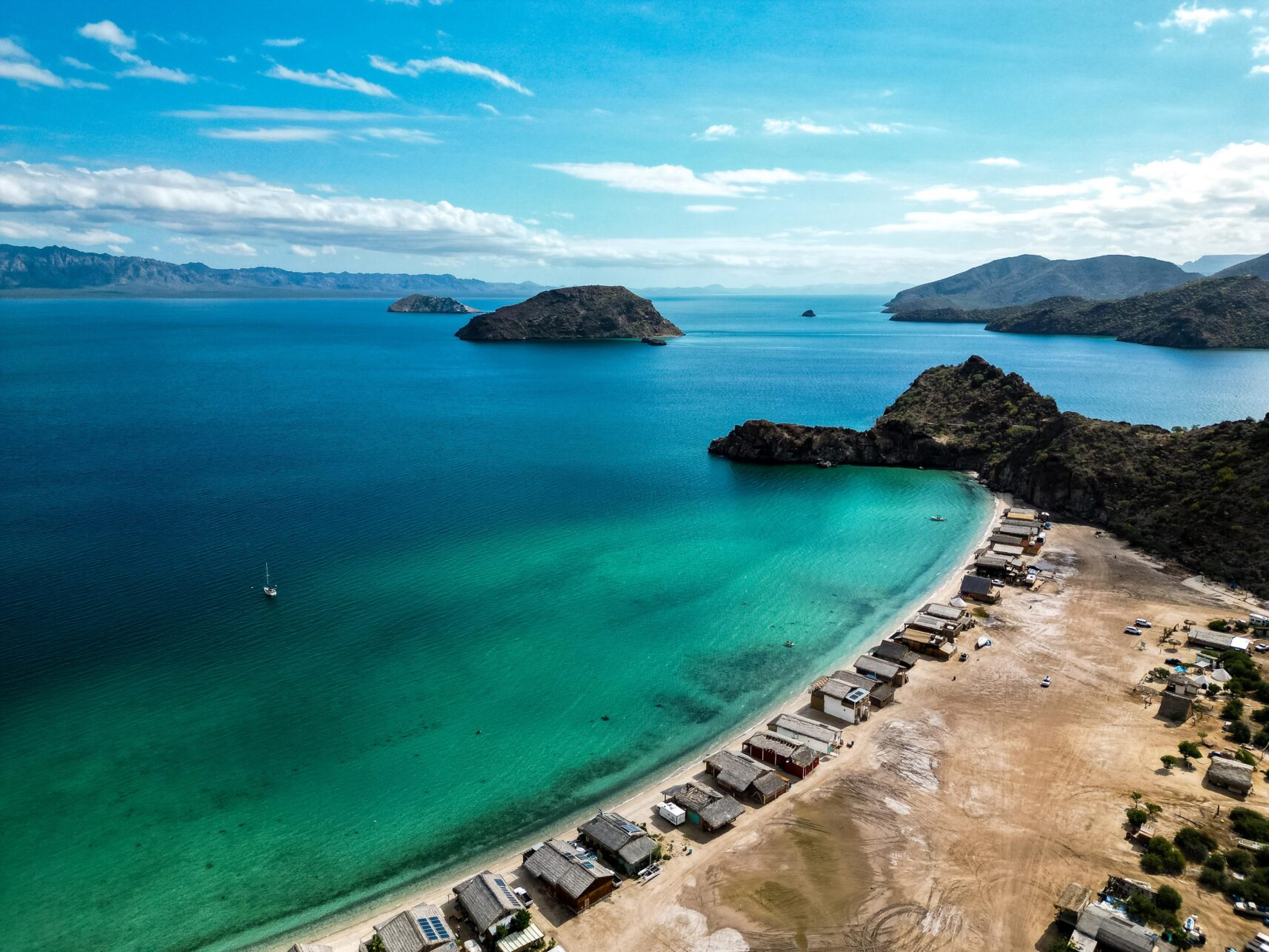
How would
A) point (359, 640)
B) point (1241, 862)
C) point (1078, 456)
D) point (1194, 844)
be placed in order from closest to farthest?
1. point (1241, 862)
2. point (1194, 844)
3. point (359, 640)
4. point (1078, 456)

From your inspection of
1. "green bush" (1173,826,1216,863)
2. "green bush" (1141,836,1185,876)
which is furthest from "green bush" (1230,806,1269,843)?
"green bush" (1141,836,1185,876)

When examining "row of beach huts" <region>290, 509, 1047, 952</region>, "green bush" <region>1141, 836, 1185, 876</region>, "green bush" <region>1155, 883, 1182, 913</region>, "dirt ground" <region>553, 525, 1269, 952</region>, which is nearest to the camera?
"row of beach huts" <region>290, 509, 1047, 952</region>

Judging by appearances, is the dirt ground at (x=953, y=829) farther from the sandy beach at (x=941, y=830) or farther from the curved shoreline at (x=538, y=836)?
the curved shoreline at (x=538, y=836)

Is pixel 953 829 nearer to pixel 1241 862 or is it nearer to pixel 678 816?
pixel 1241 862

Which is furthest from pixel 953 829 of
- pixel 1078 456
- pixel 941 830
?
pixel 1078 456

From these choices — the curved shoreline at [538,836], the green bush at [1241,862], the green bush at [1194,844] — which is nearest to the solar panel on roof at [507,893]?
the curved shoreline at [538,836]

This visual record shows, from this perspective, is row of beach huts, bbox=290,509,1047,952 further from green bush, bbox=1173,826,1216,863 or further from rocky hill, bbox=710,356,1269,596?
rocky hill, bbox=710,356,1269,596
